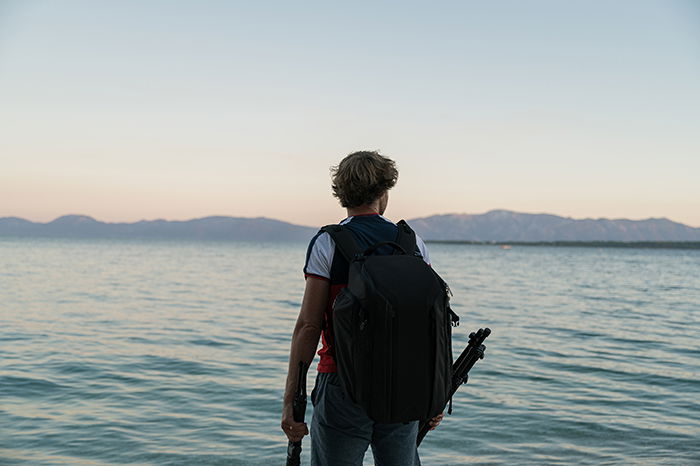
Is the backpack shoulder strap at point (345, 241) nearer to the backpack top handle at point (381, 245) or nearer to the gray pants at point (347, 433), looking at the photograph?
the backpack top handle at point (381, 245)

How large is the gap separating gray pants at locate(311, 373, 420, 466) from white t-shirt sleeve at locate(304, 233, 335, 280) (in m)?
0.49

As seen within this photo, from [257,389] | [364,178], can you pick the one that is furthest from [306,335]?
[257,389]

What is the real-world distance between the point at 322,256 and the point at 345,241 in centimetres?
13

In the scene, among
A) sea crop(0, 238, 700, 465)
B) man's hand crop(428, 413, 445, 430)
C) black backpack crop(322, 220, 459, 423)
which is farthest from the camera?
sea crop(0, 238, 700, 465)

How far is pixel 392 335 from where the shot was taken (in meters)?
2.64

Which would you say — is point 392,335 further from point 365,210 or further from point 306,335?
point 365,210

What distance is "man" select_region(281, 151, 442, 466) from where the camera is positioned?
9.47 feet

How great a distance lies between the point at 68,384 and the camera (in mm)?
11094

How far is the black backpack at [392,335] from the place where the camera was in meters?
2.63

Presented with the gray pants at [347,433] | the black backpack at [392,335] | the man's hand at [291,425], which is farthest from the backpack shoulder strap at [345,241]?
the man's hand at [291,425]

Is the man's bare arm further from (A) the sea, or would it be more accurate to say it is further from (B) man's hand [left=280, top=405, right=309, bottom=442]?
(A) the sea

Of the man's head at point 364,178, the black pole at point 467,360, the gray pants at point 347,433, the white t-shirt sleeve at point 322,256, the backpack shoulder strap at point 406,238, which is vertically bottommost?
the gray pants at point 347,433

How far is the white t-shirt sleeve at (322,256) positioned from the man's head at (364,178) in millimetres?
259

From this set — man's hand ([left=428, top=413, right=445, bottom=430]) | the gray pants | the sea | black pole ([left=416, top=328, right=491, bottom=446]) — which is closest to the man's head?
the gray pants
